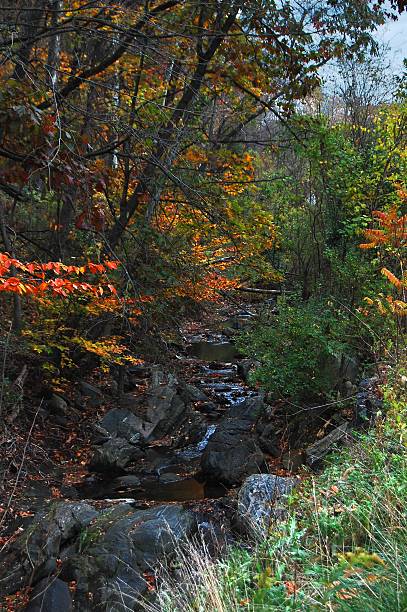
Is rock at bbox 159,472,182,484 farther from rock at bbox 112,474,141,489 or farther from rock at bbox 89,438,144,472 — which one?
rock at bbox 89,438,144,472

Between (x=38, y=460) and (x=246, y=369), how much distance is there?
230 inches

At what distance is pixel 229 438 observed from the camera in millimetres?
8398

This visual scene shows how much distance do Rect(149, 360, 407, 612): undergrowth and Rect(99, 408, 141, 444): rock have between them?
16.0ft

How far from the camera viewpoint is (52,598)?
15.4ft

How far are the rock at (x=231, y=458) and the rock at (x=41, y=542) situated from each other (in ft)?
7.04

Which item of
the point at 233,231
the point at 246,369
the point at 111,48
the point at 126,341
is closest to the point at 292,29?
the point at 233,231

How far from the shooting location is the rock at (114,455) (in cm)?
816

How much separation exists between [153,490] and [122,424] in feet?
6.28

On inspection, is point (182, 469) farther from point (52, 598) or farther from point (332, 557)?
point (332, 557)

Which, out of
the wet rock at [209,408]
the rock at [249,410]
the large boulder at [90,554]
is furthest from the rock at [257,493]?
the wet rock at [209,408]

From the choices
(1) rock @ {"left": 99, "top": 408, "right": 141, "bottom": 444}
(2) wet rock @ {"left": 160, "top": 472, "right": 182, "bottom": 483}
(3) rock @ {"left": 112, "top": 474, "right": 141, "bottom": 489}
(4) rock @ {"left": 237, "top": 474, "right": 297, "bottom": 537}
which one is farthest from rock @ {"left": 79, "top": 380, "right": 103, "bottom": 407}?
(4) rock @ {"left": 237, "top": 474, "right": 297, "bottom": 537}

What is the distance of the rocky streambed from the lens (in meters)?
5.03

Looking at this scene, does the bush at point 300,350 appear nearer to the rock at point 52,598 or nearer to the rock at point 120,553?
the rock at point 120,553

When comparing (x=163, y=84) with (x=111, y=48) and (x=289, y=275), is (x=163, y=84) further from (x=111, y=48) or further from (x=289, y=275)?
(x=289, y=275)
